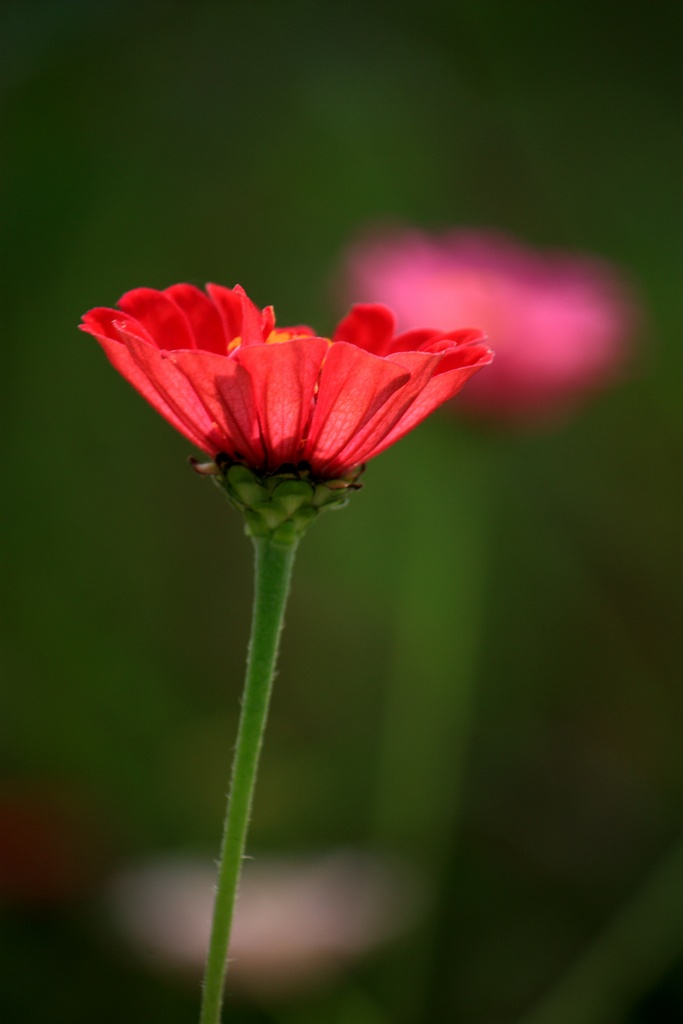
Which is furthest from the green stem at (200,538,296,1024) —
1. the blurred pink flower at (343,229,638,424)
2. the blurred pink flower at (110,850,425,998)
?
the blurred pink flower at (343,229,638,424)

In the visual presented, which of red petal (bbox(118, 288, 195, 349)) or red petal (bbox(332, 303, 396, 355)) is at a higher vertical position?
red petal (bbox(332, 303, 396, 355))

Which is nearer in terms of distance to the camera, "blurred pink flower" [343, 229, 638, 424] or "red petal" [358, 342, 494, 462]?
"red petal" [358, 342, 494, 462]

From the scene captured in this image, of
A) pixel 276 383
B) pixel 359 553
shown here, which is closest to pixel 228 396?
pixel 276 383

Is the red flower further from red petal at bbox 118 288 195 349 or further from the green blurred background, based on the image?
the green blurred background

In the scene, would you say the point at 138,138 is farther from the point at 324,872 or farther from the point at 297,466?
the point at 297,466

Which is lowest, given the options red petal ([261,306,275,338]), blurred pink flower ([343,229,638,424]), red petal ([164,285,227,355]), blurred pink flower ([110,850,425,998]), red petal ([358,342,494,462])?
blurred pink flower ([110,850,425,998])

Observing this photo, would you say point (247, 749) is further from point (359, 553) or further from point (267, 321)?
point (359, 553)

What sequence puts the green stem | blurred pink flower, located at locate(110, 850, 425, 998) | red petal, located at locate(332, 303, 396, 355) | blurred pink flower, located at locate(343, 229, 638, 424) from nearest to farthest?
the green stem
red petal, located at locate(332, 303, 396, 355)
blurred pink flower, located at locate(110, 850, 425, 998)
blurred pink flower, located at locate(343, 229, 638, 424)

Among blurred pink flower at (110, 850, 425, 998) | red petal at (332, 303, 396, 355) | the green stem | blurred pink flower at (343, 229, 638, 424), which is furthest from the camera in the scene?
blurred pink flower at (343, 229, 638, 424)
